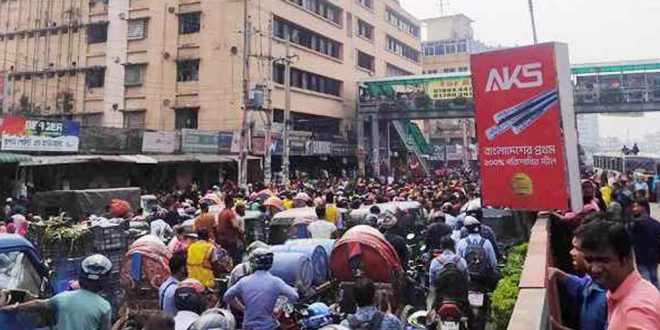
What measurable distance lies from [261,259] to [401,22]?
5813 cm

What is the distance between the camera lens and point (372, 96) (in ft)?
→ 152

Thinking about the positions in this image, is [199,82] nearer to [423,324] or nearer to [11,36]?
[11,36]

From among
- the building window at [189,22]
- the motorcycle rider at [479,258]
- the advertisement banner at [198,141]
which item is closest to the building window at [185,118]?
the building window at [189,22]

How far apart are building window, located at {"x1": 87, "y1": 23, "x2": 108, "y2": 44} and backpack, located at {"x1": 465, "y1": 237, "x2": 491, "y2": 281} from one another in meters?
34.7

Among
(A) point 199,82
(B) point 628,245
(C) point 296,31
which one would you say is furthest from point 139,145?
(B) point 628,245

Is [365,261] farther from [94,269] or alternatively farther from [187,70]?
[187,70]

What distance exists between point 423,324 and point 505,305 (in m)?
0.87

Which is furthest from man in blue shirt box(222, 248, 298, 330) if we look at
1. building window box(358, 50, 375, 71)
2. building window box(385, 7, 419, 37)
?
building window box(385, 7, 419, 37)

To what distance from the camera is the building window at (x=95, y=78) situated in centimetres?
3659

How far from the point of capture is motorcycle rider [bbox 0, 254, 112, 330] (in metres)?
4.55

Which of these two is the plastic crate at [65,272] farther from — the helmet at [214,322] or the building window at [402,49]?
the building window at [402,49]

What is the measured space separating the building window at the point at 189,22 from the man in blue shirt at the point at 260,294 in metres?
31.3

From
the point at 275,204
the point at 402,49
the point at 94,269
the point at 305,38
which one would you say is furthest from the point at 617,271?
→ the point at 402,49

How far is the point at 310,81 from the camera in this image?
4191 cm
